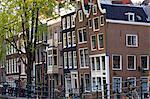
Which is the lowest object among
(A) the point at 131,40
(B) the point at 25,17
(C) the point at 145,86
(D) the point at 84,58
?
(C) the point at 145,86

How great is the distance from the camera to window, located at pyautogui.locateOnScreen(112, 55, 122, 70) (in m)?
32.8

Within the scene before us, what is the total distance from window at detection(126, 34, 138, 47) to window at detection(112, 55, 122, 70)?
1.46 meters

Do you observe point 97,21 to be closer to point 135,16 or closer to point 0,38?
point 135,16

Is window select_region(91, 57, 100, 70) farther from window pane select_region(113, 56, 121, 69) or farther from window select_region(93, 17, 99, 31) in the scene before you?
window select_region(93, 17, 99, 31)

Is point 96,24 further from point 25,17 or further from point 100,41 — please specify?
point 25,17

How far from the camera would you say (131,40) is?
3394 cm

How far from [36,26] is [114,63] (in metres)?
11.5

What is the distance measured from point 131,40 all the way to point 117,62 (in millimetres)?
2308

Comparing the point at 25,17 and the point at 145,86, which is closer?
the point at 25,17

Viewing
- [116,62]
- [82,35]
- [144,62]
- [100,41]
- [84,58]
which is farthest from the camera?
[82,35]

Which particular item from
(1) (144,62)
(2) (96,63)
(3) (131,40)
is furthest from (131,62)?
(2) (96,63)

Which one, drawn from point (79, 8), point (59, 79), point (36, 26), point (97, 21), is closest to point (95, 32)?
point (97, 21)

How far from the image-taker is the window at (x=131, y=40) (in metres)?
33.8

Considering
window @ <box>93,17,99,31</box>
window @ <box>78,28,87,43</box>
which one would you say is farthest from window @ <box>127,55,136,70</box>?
window @ <box>78,28,87,43</box>
